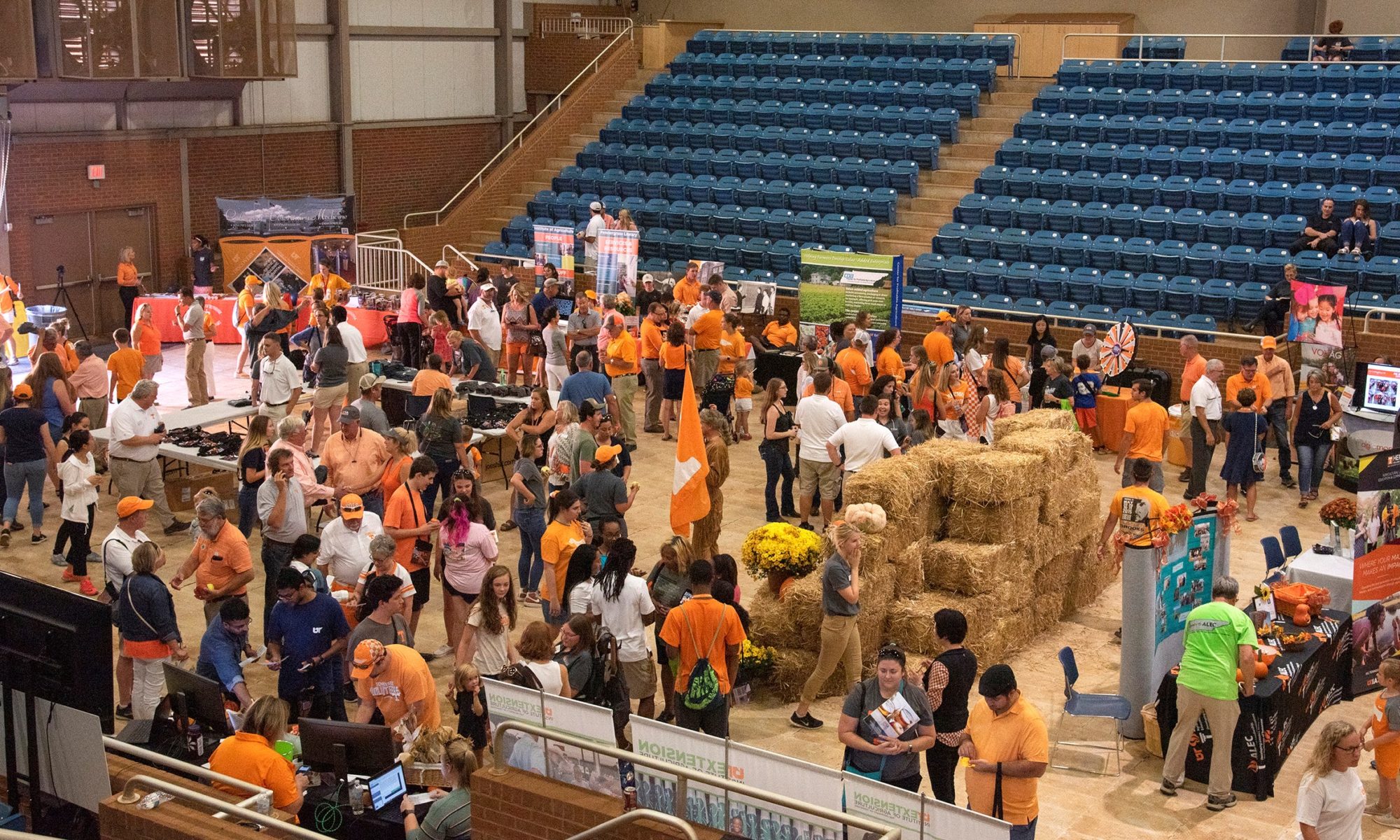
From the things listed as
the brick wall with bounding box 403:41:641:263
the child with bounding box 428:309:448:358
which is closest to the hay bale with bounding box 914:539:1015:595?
the child with bounding box 428:309:448:358

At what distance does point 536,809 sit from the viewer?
6602 mm

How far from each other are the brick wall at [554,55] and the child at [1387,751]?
23088mm

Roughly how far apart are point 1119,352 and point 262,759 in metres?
12.4

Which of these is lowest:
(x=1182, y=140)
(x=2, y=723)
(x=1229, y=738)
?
(x=1229, y=738)

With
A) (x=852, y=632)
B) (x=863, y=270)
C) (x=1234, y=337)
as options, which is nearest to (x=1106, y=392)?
(x=1234, y=337)

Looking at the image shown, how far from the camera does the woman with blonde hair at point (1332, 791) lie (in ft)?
23.2

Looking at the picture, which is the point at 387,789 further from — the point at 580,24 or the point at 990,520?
the point at 580,24

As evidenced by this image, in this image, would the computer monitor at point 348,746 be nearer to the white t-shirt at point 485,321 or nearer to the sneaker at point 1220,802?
the sneaker at point 1220,802

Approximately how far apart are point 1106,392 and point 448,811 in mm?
11465

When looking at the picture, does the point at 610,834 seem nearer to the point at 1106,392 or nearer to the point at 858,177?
the point at 1106,392

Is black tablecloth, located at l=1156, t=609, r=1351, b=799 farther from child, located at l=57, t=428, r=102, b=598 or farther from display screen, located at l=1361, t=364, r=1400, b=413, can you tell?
child, located at l=57, t=428, r=102, b=598

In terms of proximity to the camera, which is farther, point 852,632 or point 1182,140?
point 1182,140

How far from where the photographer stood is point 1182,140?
70.7 ft

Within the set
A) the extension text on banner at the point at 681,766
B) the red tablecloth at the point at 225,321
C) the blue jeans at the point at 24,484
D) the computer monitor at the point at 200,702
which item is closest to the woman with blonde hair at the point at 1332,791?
the extension text on banner at the point at 681,766
